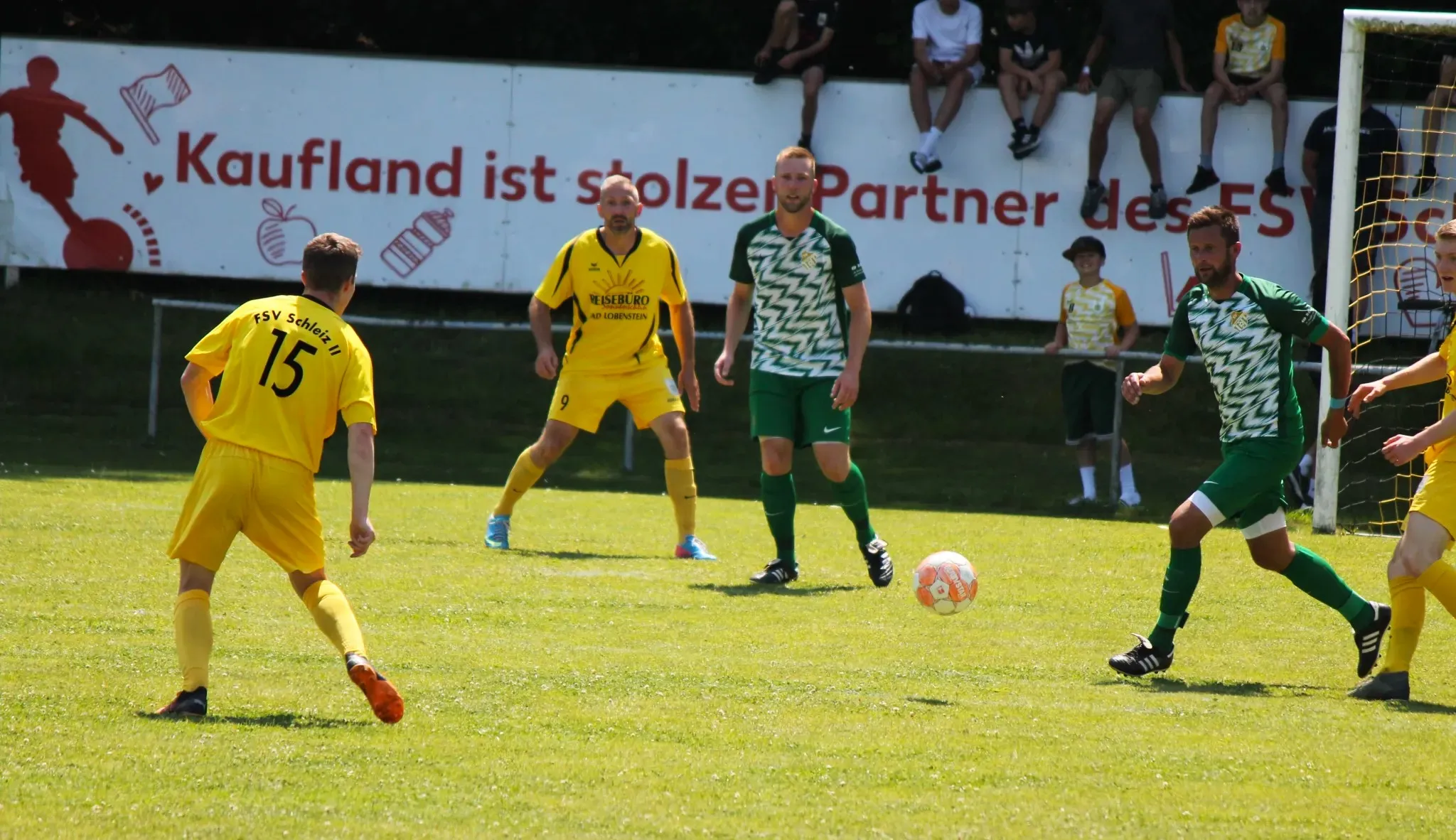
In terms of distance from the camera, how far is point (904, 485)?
49.9 ft

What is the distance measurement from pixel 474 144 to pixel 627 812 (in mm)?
13299

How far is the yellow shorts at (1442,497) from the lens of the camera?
6645mm

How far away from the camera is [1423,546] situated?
22.0 feet

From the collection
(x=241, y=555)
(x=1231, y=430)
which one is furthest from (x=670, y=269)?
(x=1231, y=430)

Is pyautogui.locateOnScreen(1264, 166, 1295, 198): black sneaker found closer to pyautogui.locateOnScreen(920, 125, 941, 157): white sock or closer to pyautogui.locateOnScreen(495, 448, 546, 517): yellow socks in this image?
pyautogui.locateOnScreen(920, 125, 941, 157): white sock

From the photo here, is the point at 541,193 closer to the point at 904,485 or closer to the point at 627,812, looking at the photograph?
the point at 904,485

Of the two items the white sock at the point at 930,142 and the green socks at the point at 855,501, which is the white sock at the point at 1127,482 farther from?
the green socks at the point at 855,501

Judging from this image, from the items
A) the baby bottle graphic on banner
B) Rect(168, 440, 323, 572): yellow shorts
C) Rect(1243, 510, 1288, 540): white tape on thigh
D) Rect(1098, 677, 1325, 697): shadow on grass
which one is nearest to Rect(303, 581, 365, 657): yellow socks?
Rect(168, 440, 323, 572): yellow shorts

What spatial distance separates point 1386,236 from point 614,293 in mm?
7407

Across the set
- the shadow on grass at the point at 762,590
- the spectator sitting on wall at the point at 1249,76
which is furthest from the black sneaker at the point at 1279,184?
the shadow on grass at the point at 762,590

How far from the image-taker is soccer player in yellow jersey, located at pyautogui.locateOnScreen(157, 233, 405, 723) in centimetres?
565

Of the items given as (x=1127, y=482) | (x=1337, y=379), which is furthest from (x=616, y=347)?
(x=1127, y=482)

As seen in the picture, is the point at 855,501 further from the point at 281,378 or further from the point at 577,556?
the point at 281,378

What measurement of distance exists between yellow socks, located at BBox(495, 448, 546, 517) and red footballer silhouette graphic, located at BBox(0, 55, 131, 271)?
8015 mm
